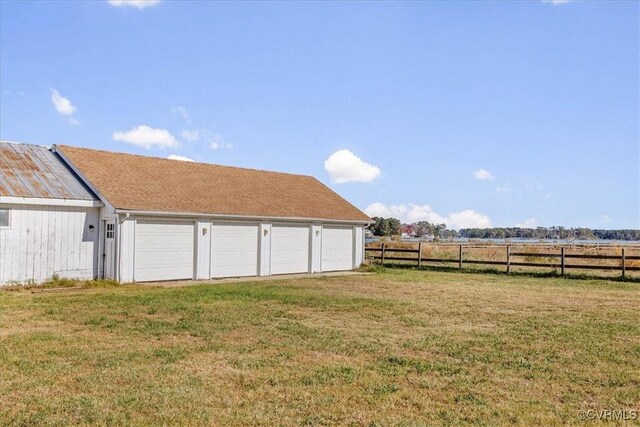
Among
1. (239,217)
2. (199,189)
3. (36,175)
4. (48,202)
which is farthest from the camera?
(199,189)

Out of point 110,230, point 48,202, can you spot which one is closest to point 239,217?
point 110,230

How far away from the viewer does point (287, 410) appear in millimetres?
5672

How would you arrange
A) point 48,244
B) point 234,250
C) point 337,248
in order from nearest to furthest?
point 48,244, point 234,250, point 337,248

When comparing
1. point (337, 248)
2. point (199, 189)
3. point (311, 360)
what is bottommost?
point (311, 360)

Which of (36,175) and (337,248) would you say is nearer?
(36,175)

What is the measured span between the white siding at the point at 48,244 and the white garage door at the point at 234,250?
13.6 feet

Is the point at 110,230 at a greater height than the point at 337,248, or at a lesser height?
greater

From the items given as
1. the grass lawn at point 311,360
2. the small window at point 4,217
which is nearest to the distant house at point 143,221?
the small window at point 4,217

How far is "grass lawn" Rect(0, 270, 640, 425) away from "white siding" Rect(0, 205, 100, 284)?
2.68m

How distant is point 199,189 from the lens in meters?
22.2

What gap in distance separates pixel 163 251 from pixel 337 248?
29.8 feet

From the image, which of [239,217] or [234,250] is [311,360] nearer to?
[239,217]

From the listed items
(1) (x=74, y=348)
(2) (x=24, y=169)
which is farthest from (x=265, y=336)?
(2) (x=24, y=169)

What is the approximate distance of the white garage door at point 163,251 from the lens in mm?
18530
